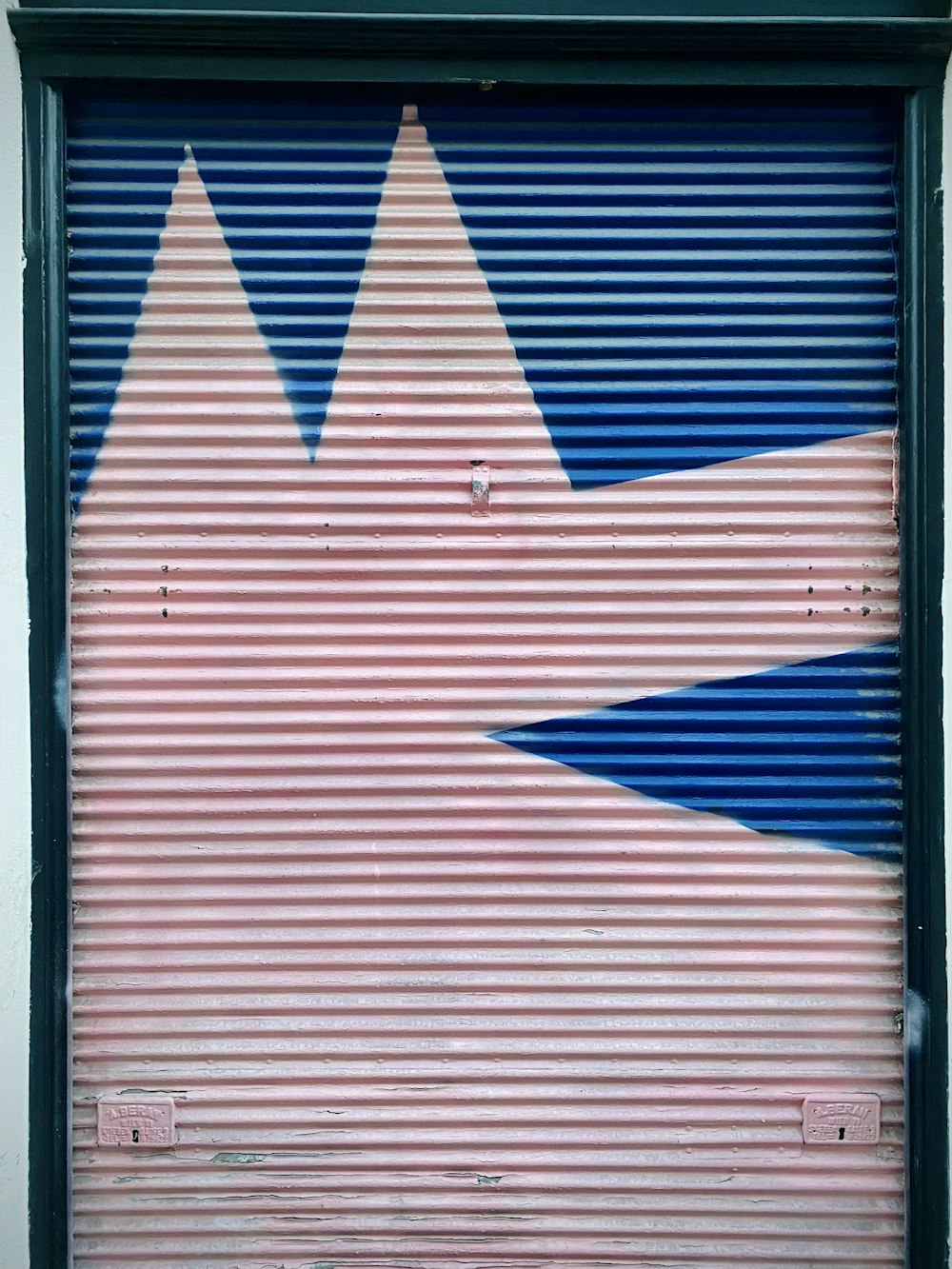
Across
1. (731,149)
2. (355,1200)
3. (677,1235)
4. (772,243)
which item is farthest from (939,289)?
(355,1200)

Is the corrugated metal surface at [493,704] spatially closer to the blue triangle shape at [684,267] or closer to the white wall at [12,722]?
the blue triangle shape at [684,267]

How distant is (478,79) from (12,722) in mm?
2253

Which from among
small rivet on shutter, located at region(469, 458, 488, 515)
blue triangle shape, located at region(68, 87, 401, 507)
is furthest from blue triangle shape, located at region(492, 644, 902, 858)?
blue triangle shape, located at region(68, 87, 401, 507)

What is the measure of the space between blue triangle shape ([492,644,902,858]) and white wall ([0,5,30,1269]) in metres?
1.45

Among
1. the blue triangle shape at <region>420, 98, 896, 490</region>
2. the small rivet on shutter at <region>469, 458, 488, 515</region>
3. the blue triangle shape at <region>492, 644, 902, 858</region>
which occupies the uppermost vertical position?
the blue triangle shape at <region>420, 98, 896, 490</region>

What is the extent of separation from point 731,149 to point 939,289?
0.73 meters

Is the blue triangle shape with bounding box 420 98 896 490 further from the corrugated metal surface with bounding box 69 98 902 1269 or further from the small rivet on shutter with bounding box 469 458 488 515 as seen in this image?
the small rivet on shutter with bounding box 469 458 488 515

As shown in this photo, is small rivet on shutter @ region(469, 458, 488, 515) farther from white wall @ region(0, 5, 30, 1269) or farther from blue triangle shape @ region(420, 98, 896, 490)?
white wall @ region(0, 5, 30, 1269)

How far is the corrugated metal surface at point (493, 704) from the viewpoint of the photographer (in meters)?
2.94

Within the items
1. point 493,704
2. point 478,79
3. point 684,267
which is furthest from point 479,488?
point 478,79

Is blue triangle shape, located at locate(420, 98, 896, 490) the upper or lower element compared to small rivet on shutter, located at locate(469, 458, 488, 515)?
upper

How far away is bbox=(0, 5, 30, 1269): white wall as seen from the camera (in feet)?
9.42

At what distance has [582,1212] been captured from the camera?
2.94 meters

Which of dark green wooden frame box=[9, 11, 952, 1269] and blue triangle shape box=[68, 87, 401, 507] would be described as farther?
blue triangle shape box=[68, 87, 401, 507]
